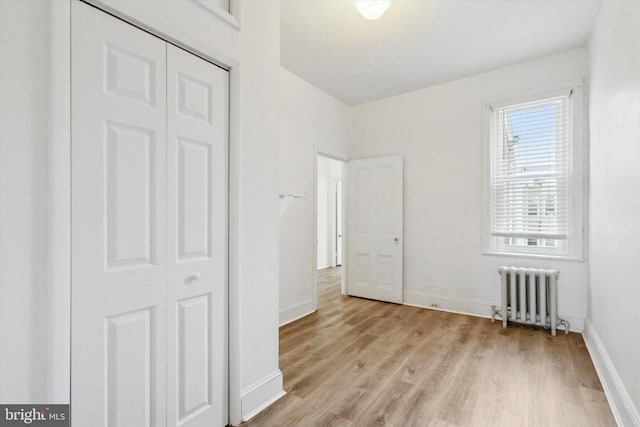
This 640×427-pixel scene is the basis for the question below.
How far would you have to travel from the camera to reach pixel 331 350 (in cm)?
283

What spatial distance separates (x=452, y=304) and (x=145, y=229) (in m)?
3.72

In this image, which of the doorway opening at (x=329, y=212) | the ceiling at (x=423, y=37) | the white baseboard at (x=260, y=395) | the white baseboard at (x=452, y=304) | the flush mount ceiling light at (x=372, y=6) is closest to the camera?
the white baseboard at (x=260, y=395)

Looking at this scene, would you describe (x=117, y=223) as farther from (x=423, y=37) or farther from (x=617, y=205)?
(x=423, y=37)

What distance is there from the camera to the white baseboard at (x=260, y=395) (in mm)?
1830

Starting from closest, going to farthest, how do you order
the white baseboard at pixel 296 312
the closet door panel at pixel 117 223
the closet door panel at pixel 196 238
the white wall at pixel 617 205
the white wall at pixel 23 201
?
the white wall at pixel 23 201 → the closet door panel at pixel 117 223 → the closet door panel at pixel 196 238 → the white wall at pixel 617 205 → the white baseboard at pixel 296 312

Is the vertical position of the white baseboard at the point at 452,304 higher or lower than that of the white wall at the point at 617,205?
lower

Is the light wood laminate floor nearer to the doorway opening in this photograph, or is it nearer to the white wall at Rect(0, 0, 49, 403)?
the white wall at Rect(0, 0, 49, 403)

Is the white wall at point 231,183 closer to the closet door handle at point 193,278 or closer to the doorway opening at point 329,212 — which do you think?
the closet door handle at point 193,278

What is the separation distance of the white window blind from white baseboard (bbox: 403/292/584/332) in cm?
82

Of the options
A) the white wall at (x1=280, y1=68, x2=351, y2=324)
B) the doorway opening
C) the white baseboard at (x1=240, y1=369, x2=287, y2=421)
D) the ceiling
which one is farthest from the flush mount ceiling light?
the doorway opening

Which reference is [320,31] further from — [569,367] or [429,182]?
[569,367]

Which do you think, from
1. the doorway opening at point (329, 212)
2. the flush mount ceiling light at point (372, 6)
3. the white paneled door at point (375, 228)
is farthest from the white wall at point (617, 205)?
the doorway opening at point (329, 212)

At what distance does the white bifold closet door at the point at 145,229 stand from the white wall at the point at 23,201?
0.10 m

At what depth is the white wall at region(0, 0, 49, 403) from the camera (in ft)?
3.30
